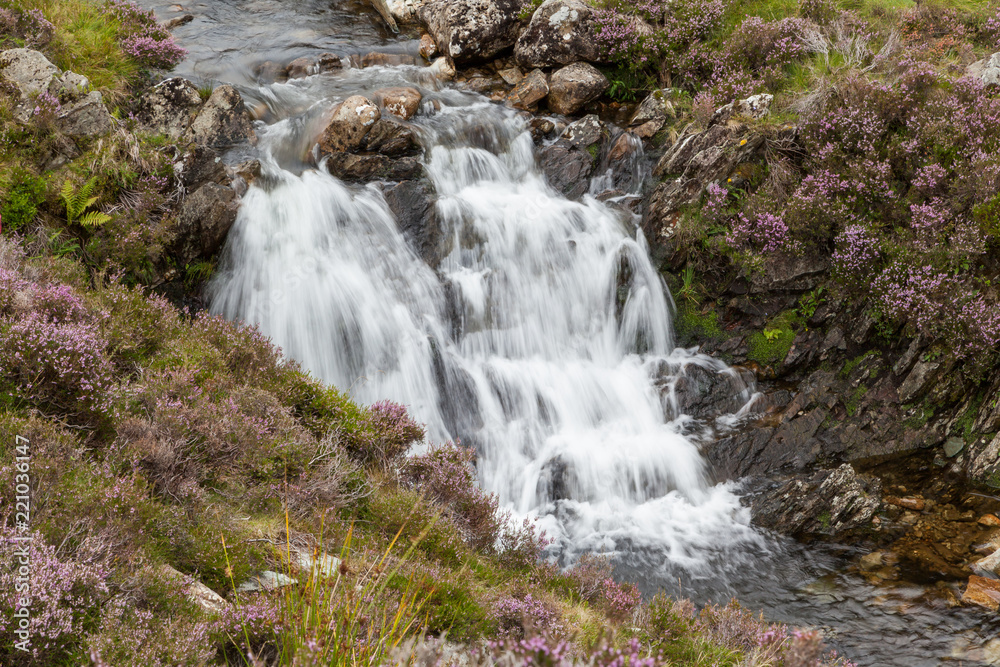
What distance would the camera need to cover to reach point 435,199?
1091cm

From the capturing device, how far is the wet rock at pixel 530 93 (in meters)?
13.0

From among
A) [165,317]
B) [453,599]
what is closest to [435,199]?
[165,317]

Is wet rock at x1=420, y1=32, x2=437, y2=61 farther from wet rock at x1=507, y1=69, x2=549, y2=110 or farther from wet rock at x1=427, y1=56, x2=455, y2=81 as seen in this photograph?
wet rock at x1=507, y1=69, x2=549, y2=110

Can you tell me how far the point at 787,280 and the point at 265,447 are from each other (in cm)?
830

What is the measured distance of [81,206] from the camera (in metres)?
8.25

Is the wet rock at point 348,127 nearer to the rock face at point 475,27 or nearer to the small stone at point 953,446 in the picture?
the rock face at point 475,27

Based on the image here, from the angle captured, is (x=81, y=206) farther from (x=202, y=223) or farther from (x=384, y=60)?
(x=384, y=60)

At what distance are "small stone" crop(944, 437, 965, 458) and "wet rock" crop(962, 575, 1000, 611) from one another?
231cm

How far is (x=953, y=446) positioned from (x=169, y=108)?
13.4m

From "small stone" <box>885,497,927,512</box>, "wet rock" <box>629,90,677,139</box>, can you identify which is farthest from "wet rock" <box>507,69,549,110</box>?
"small stone" <box>885,497,927,512</box>

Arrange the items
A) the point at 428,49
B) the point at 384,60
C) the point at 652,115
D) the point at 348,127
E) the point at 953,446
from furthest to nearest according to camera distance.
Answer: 1. the point at 428,49
2. the point at 384,60
3. the point at 652,115
4. the point at 348,127
5. the point at 953,446

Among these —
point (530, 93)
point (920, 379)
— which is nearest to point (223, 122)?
point (530, 93)

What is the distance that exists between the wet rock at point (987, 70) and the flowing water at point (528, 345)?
236 inches

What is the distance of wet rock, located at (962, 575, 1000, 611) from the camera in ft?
22.1
